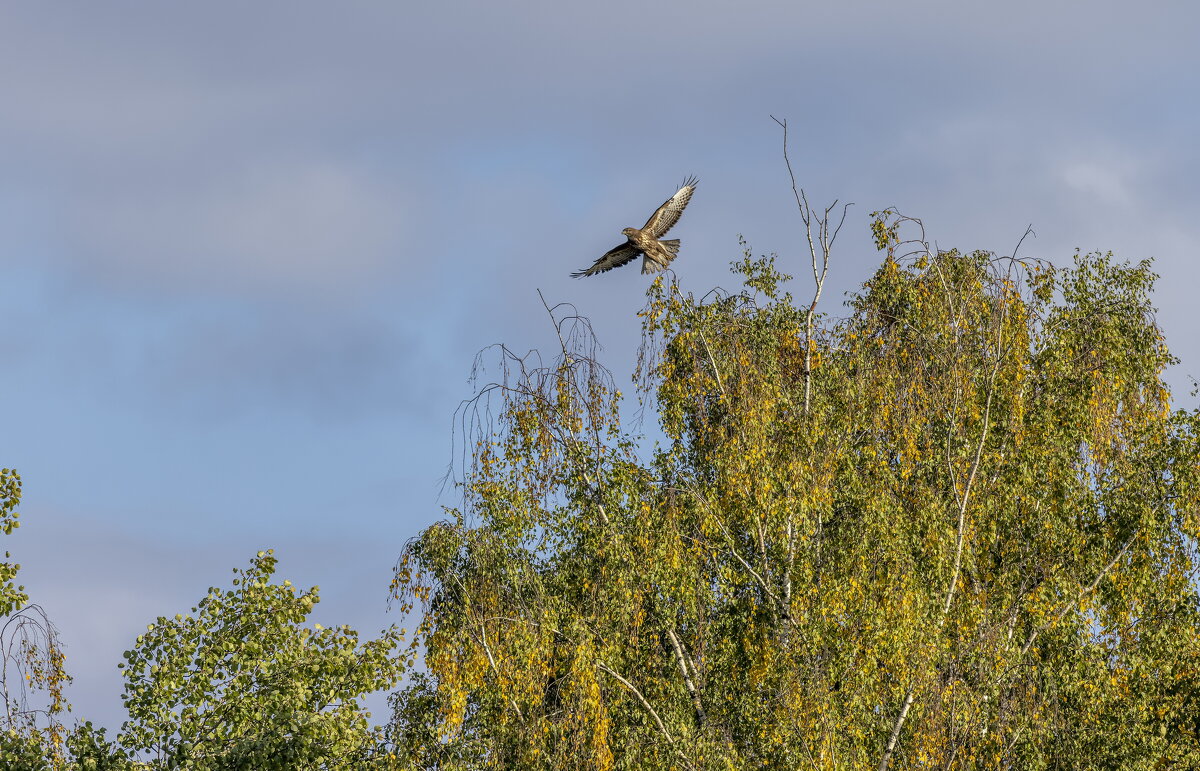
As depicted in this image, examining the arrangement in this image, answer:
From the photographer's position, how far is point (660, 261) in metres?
23.5

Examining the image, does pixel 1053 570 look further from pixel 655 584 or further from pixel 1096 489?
pixel 655 584

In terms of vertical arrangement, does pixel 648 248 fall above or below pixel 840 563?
above

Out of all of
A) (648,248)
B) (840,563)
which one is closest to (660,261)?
(648,248)

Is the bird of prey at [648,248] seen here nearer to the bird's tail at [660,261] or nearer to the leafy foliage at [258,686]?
the bird's tail at [660,261]

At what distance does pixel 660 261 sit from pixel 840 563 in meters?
Result: 5.10

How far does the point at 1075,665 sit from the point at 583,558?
673cm

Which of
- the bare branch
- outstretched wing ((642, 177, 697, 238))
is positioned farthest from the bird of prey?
the bare branch

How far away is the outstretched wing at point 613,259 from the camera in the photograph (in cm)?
2325

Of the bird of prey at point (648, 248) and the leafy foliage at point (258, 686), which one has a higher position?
the bird of prey at point (648, 248)

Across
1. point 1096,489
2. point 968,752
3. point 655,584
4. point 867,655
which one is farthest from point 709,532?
point 1096,489

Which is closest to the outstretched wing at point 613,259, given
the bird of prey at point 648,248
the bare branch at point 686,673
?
the bird of prey at point 648,248

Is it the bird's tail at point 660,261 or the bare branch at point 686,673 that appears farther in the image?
the bird's tail at point 660,261

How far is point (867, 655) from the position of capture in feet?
67.2

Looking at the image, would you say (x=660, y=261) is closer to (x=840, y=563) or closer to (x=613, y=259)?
(x=613, y=259)
